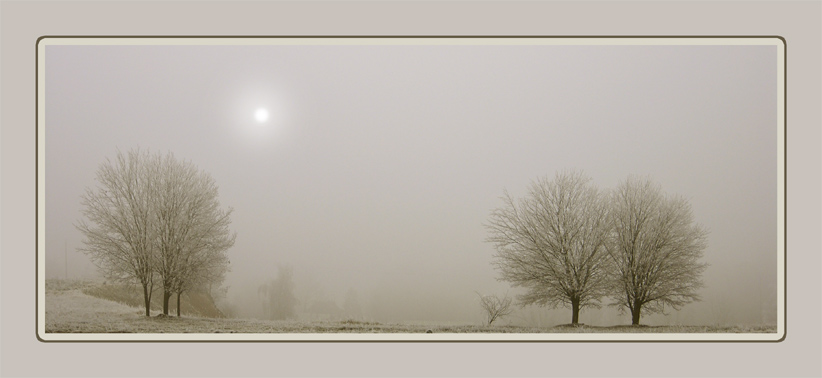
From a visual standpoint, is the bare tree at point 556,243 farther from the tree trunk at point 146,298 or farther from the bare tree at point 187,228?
the tree trunk at point 146,298

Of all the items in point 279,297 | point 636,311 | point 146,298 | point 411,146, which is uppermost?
point 411,146

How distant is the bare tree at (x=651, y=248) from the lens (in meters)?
10.0

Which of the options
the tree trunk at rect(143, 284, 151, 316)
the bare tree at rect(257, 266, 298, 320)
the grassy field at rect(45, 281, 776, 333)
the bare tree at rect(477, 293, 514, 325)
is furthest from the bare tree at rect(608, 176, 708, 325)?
the tree trunk at rect(143, 284, 151, 316)

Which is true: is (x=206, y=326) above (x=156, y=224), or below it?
below

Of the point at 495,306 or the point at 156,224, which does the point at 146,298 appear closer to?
the point at 156,224

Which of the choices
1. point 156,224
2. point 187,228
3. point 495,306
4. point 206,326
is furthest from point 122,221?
point 495,306

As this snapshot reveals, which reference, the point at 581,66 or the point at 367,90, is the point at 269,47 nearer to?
the point at 367,90

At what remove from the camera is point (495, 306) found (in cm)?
1004

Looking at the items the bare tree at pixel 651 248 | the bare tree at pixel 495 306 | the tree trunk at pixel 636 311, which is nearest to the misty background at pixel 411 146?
the bare tree at pixel 495 306

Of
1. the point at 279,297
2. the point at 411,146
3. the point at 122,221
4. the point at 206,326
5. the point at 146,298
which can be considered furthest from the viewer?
the point at 146,298

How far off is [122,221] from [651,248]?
10.5 meters

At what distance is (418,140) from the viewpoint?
1013 centimetres

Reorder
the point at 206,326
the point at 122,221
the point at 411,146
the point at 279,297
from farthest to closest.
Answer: the point at 122,221 < the point at 411,146 < the point at 279,297 < the point at 206,326

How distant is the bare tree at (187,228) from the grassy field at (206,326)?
2.67ft
